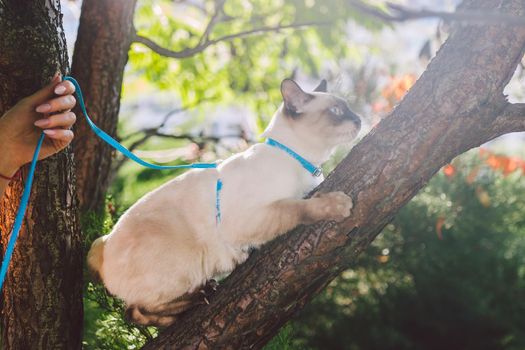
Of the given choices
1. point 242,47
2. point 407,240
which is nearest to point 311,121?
point 407,240

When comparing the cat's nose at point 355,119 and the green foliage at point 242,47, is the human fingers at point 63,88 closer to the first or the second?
the cat's nose at point 355,119

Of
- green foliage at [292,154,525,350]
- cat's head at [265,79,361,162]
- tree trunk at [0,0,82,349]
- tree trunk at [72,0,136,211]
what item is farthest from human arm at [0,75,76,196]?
green foliage at [292,154,525,350]

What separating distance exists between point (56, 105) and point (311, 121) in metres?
1.09

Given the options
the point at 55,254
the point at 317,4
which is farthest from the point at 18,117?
the point at 317,4

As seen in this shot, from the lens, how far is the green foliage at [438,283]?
4.07 meters

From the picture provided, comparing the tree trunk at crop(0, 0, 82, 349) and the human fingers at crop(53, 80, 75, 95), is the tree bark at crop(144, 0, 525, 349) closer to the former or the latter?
the tree trunk at crop(0, 0, 82, 349)

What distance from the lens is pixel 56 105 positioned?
1552mm

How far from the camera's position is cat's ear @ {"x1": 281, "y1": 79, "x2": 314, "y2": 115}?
7.70 feet

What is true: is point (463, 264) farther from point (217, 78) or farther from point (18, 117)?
point (18, 117)

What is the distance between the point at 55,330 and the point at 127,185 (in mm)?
3916

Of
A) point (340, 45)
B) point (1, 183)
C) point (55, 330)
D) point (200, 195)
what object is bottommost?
point (55, 330)

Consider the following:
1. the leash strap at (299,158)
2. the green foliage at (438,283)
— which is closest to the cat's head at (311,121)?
the leash strap at (299,158)

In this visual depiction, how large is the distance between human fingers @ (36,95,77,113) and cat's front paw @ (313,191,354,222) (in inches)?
33.1

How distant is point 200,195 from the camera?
202 cm
